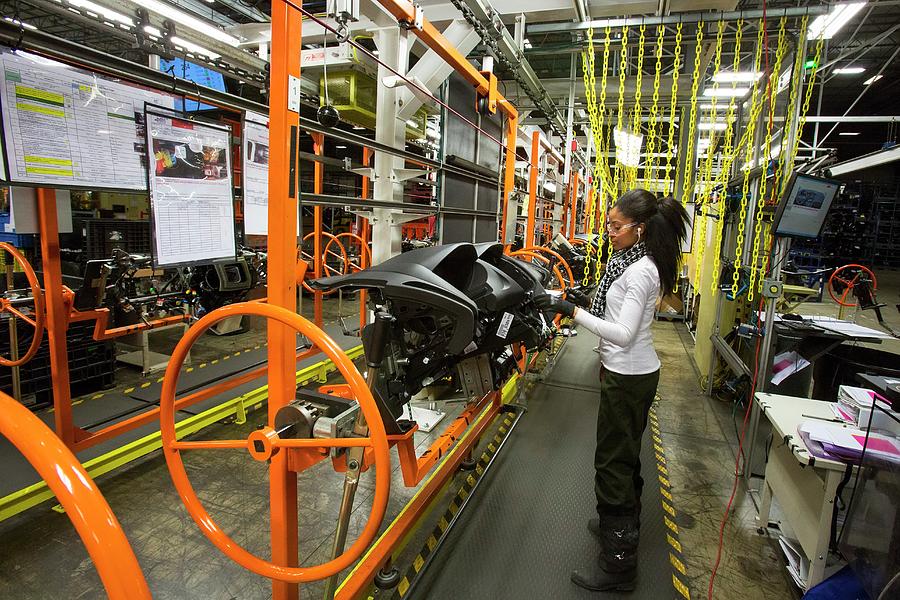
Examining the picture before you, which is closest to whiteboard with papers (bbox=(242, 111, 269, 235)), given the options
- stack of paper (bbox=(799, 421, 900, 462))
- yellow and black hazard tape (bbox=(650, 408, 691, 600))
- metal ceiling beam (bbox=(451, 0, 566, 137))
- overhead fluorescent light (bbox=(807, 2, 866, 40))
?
metal ceiling beam (bbox=(451, 0, 566, 137))

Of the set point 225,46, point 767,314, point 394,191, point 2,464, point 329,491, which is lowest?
point 329,491

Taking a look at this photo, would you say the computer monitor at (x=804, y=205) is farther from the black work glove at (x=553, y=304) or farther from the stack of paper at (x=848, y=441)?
the black work glove at (x=553, y=304)

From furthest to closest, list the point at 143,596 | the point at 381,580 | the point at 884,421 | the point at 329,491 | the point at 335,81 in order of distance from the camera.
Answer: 1. the point at 335,81
2. the point at 329,491
3. the point at 381,580
4. the point at 884,421
5. the point at 143,596

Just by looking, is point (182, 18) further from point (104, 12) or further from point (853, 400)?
point (853, 400)

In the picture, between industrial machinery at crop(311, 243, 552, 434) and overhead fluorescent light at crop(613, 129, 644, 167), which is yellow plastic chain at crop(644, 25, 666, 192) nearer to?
overhead fluorescent light at crop(613, 129, 644, 167)

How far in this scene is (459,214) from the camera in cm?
394

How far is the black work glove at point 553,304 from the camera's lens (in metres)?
2.24

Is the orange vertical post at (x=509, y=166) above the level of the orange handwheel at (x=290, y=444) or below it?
above

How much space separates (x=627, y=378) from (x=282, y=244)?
1583 millimetres

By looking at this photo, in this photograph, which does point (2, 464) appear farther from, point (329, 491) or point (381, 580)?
point (381, 580)

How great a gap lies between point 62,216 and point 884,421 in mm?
4172

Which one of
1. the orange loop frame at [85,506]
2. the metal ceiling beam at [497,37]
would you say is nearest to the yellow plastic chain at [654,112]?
the metal ceiling beam at [497,37]

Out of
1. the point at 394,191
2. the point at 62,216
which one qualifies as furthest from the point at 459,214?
the point at 62,216

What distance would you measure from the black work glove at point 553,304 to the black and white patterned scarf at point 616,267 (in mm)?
239
